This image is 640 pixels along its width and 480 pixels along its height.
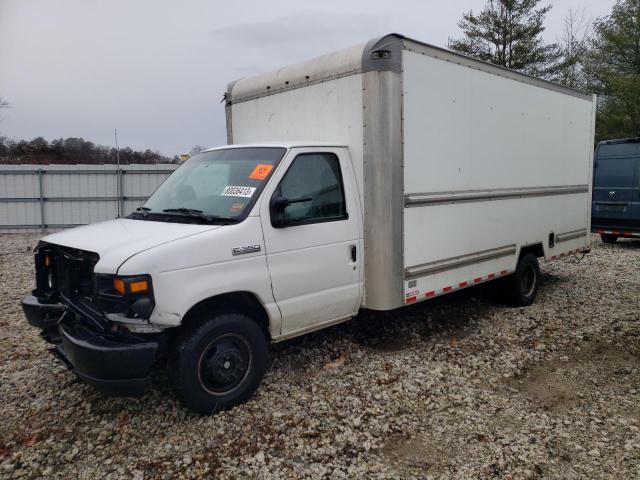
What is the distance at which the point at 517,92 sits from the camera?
659 centimetres

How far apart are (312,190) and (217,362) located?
1710mm

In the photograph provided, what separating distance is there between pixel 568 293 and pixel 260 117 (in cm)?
558

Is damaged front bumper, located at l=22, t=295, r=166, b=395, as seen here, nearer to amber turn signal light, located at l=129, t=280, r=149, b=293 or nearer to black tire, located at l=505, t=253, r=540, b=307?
amber turn signal light, located at l=129, t=280, r=149, b=293

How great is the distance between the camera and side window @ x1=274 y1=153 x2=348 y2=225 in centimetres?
443

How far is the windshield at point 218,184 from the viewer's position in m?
4.30

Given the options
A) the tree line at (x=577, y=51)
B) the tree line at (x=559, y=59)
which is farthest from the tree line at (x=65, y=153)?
the tree line at (x=577, y=51)

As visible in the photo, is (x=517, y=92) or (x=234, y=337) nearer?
(x=234, y=337)

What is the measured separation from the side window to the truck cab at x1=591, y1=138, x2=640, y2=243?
11.1 meters

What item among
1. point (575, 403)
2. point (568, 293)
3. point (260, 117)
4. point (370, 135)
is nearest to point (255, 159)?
point (370, 135)

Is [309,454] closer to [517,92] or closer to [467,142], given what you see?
[467,142]

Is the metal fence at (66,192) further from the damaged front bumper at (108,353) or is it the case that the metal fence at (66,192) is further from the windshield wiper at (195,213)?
the damaged front bumper at (108,353)

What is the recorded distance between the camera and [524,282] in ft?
24.1

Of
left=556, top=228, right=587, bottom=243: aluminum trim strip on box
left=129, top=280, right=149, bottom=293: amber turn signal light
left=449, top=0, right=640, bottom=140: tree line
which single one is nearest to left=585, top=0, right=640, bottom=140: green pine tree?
left=449, top=0, right=640, bottom=140: tree line

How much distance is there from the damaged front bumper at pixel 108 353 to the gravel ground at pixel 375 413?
0.51 meters
